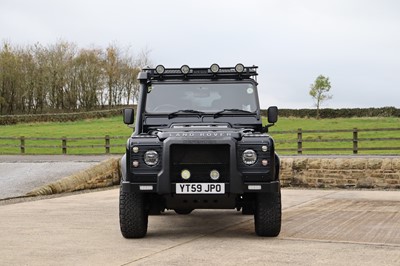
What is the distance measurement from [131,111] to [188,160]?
1.59m

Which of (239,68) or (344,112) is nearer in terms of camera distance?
(239,68)

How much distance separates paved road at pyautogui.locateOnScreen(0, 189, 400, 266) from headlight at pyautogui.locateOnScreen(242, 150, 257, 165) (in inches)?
35.8

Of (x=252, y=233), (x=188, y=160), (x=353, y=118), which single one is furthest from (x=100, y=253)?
(x=353, y=118)

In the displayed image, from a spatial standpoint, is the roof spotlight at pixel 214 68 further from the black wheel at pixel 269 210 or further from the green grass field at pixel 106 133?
the green grass field at pixel 106 133

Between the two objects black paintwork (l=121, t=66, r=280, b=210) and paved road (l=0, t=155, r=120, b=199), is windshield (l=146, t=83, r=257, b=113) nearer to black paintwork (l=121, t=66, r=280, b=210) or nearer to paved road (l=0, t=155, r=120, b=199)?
black paintwork (l=121, t=66, r=280, b=210)

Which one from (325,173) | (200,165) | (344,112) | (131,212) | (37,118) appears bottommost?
(325,173)

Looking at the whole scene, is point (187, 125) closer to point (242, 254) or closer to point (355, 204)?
point (242, 254)

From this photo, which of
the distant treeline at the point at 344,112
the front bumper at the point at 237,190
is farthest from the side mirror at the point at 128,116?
the distant treeline at the point at 344,112

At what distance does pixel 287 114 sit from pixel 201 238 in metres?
45.4

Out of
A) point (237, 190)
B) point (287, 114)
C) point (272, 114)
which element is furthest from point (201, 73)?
point (287, 114)

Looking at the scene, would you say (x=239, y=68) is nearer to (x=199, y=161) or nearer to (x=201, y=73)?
(x=201, y=73)

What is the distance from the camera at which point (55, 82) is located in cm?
5341

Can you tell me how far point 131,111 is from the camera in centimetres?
787

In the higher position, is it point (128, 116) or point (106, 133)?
point (128, 116)
